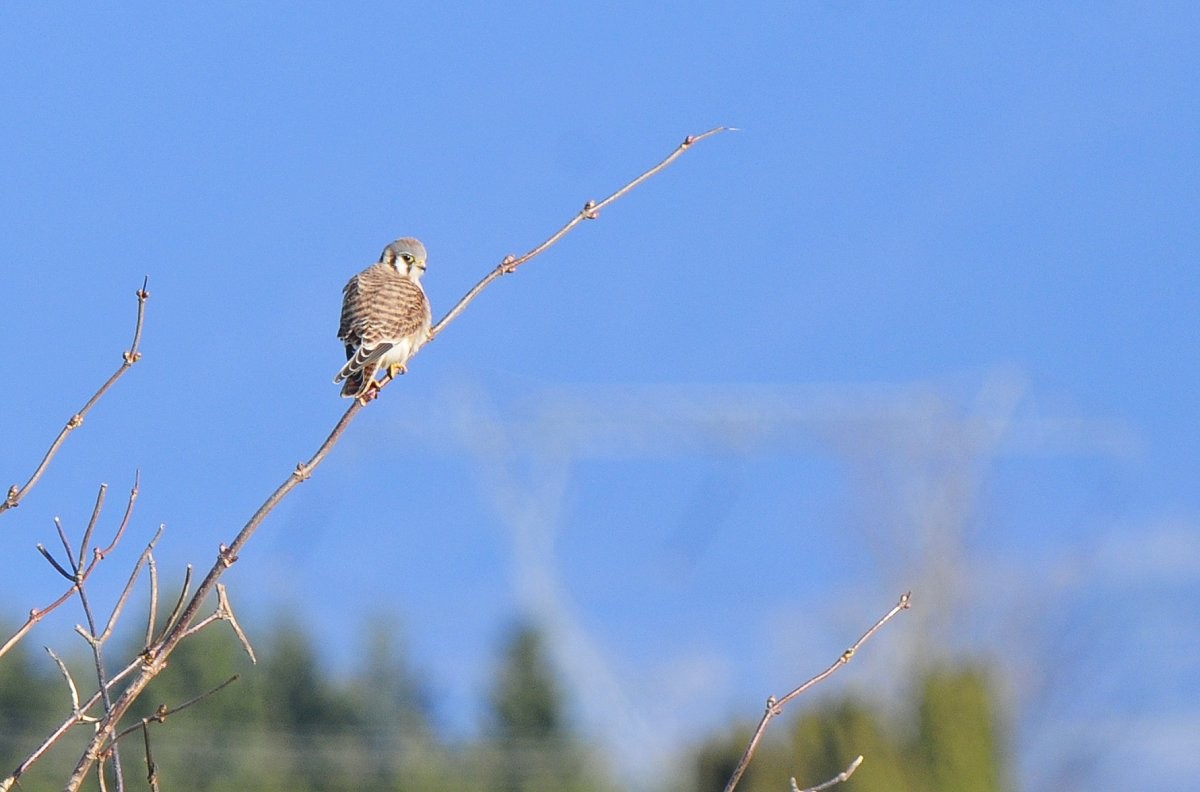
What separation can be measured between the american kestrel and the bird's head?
1.9 inches

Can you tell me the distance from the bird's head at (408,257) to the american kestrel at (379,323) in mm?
47

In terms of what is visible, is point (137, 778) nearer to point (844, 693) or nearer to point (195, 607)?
point (844, 693)

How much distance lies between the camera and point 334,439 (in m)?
2.34

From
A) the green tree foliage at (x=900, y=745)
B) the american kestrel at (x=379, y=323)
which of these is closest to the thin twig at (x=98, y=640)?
the american kestrel at (x=379, y=323)

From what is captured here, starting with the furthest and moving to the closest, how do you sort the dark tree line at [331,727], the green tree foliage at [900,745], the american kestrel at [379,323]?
the dark tree line at [331,727] < the green tree foliage at [900,745] < the american kestrel at [379,323]

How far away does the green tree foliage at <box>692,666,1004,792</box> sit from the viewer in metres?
12.4

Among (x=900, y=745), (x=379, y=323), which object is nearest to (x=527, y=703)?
(x=900, y=745)

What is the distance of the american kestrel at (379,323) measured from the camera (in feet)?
14.4

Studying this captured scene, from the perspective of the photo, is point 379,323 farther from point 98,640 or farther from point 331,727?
point 331,727

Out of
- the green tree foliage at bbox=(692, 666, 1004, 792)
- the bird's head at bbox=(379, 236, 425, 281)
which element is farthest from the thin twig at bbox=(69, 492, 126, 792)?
the green tree foliage at bbox=(692, 666, 1004, 792)

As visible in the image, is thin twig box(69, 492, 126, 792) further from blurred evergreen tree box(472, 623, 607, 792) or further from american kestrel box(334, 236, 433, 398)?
blurred evergreen tree box(472, 623, 607, 792)

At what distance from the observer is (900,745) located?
13.2m

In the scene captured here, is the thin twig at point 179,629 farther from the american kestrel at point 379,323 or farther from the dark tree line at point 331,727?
the dark tree line at point 331,727

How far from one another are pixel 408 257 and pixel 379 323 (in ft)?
2.78
